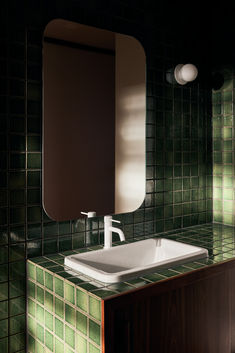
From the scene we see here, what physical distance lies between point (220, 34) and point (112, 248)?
5.00ft

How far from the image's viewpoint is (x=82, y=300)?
52.4 inches

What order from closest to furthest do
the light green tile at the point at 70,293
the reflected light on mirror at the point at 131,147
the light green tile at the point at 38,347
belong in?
the light green tile at the point at 70,293 → the light green tile at the point at 38,347 → the reflected light on mirror at the point at 131,147

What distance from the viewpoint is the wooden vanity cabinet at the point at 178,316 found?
50.9 inches

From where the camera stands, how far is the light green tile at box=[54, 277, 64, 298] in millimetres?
1432

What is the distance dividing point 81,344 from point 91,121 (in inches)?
40.6

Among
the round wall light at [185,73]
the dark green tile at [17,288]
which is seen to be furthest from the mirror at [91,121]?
the dark green tile at [17,288]

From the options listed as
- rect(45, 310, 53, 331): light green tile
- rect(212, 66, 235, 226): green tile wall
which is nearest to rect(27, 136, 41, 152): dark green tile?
rect(45, 310, 53, 331): light green tile

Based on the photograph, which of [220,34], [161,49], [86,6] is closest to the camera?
[86,6]

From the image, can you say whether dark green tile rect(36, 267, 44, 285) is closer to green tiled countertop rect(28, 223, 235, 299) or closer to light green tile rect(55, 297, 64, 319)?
green tiled countertop rect(28, 223, 235, 299)

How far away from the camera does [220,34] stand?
7.64ft

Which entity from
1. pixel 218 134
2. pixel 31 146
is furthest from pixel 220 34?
pixel 31 146

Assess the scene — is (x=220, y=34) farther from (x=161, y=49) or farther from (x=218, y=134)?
(x=218, y=134)

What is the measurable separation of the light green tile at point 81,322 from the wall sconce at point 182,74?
141 cm

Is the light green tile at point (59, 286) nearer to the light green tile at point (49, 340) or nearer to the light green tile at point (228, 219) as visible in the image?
the light green tile at point (49, 340)
